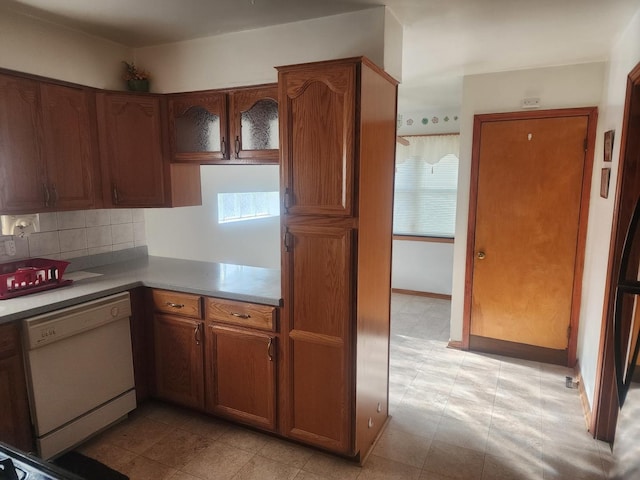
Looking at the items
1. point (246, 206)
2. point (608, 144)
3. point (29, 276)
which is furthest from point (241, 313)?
point (608, 144)

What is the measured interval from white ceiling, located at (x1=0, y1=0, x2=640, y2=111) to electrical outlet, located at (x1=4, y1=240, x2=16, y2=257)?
129cm

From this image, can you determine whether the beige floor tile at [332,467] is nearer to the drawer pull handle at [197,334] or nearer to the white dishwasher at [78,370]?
the drawer pull handle at [197,334]

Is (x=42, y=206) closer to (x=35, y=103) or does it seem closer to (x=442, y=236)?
(x=35, y=103)

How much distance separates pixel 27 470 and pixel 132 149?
221 cm

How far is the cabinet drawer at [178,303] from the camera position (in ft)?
8.09

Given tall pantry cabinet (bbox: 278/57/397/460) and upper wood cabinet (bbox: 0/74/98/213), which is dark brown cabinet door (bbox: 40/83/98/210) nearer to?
upper wood cabinet (bbox: 0/74/98/213)

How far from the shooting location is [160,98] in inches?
108

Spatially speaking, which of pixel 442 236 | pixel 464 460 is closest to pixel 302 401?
pixel 464 460

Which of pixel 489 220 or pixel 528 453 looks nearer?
pixel 528 453

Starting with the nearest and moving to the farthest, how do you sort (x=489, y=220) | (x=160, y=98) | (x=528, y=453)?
(x=528, y=453)
(x=160, y=98)
(x=489, y=220)

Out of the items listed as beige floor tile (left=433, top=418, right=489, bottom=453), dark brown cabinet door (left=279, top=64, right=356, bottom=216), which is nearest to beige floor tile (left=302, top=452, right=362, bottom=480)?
beige floor tile (left=433, top=418, right=489, bottom=453)

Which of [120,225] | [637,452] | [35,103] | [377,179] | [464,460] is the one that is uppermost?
[35,103]

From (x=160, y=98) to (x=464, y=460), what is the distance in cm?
284

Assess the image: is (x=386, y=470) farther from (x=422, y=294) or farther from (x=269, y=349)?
(x=422, y=294)
